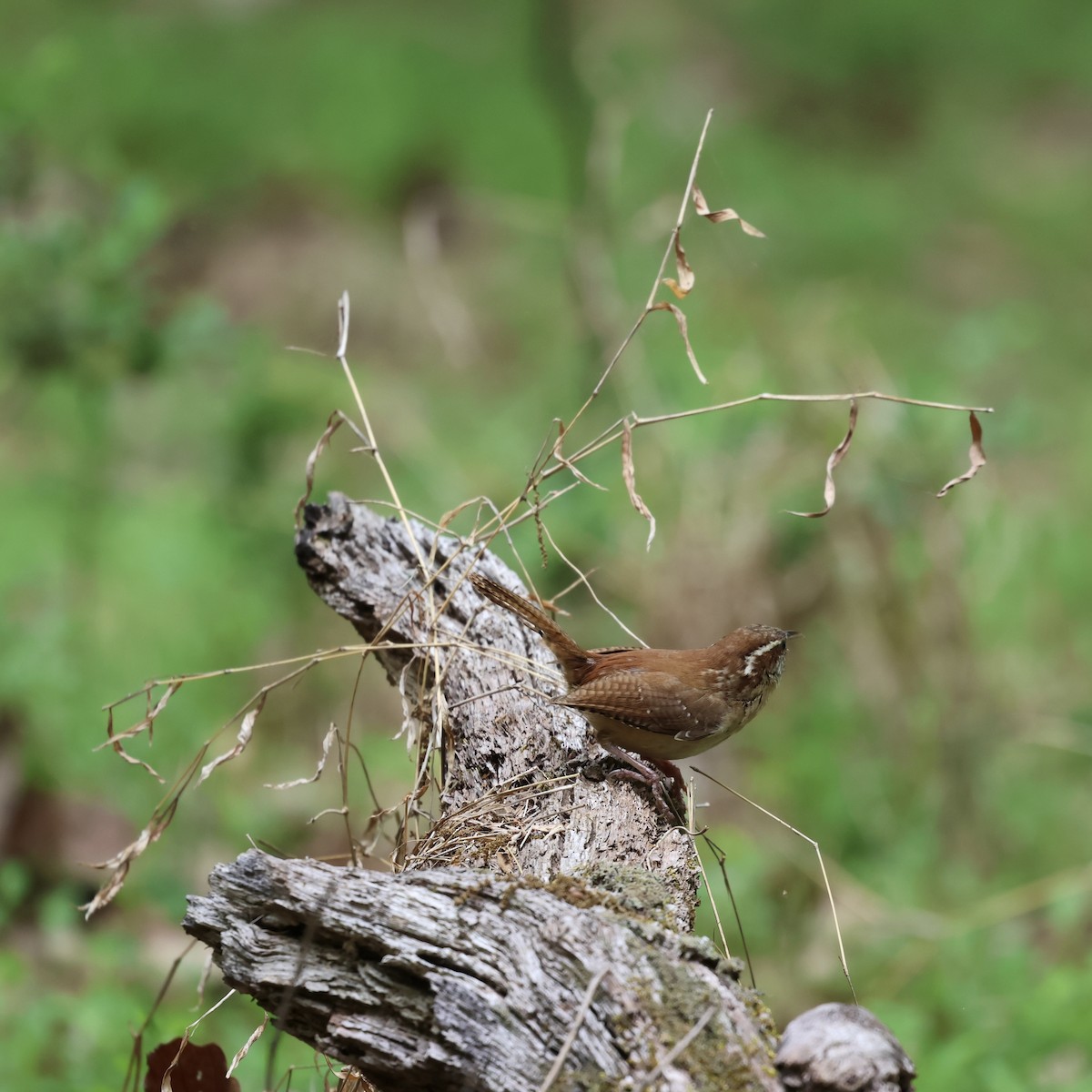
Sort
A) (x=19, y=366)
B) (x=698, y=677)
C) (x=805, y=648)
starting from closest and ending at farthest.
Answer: (x=698, y=677) → (x=19, y=366) → (x=805, y=648)

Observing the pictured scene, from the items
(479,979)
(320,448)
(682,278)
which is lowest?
(479,979)

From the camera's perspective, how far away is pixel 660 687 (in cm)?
275

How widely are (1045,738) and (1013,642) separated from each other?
1.32 metres

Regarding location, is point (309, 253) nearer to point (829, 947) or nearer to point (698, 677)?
point (829, 947)

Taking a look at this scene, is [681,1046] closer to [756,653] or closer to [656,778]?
[656,778]

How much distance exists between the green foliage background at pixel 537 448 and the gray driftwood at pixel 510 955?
1.27 metres

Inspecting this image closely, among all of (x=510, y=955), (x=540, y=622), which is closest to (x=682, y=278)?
(x=540, y=622)

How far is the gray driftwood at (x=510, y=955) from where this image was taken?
1.74 meters

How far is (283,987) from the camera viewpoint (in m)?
1.93

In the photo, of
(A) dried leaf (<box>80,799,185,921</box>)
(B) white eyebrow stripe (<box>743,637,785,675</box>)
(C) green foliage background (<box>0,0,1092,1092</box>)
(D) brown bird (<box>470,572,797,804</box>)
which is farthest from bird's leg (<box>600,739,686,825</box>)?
(C) green foliage background (<box>0,0,1092,1092</box>)

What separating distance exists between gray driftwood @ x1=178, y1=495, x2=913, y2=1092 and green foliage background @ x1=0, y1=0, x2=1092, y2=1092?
1266mm

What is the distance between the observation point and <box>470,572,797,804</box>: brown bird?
2629 mm

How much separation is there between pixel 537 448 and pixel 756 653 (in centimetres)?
484

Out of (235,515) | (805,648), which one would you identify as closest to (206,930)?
(235,515)
